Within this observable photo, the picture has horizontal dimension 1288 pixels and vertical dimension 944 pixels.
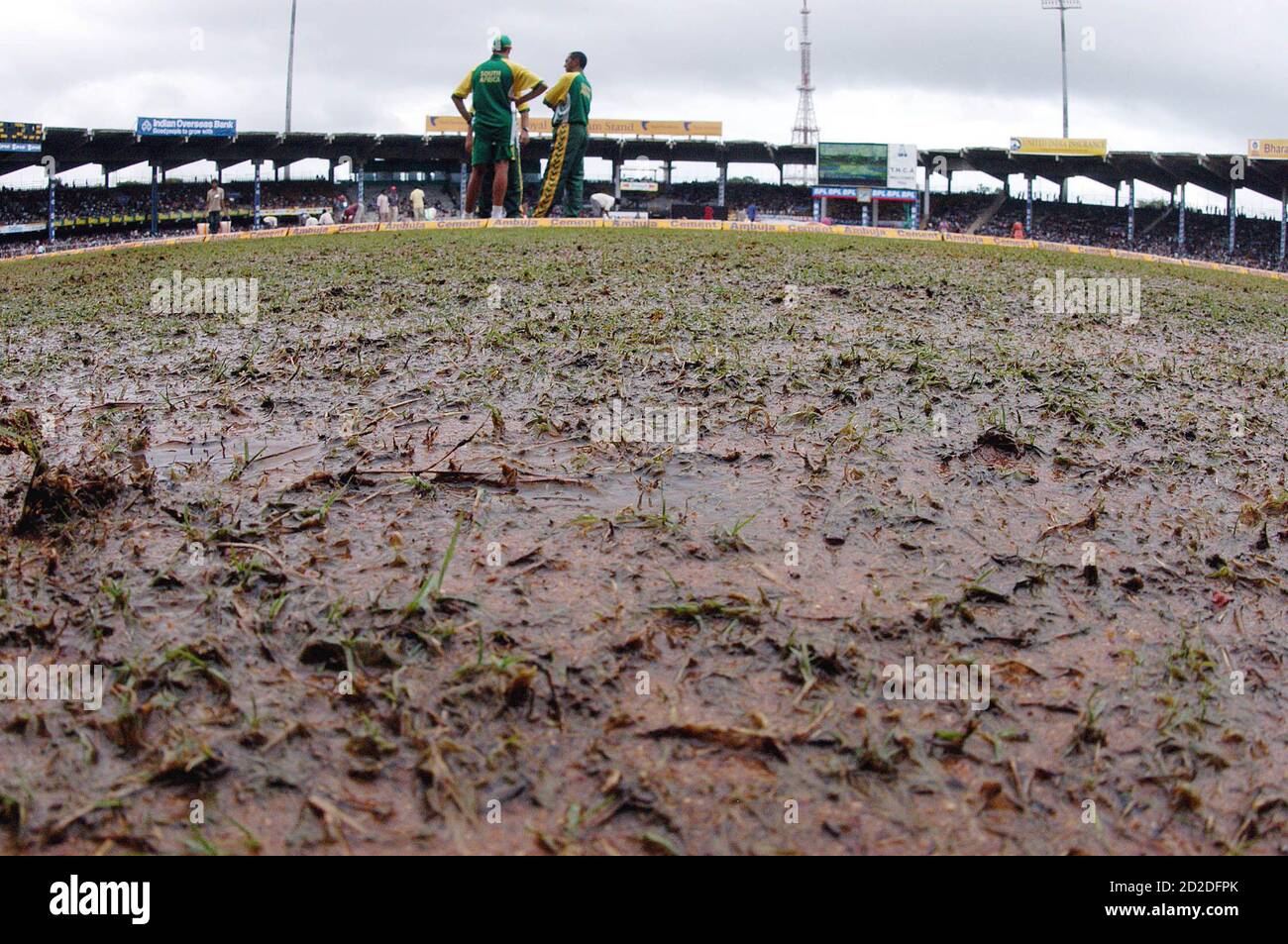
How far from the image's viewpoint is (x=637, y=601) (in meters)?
2.56

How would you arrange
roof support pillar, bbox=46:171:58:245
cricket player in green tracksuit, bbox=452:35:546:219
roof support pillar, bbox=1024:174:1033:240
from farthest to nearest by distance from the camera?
1. roof support pillar, bbox=1024:174:1033:240
2. roof support pillar, bbox=46:171:58:245
3. cricket player in green tracksuit, bbox=452:35:546:219

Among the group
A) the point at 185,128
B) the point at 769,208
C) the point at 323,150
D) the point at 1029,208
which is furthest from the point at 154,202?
the point at 1029,208

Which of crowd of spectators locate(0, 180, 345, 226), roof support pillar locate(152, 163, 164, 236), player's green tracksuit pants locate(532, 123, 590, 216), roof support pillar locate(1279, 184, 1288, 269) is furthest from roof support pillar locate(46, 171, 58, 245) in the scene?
roof support pillar locate(1279, 184, 1288, 269)

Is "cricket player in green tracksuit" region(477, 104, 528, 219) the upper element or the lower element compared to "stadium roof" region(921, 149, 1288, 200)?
lower

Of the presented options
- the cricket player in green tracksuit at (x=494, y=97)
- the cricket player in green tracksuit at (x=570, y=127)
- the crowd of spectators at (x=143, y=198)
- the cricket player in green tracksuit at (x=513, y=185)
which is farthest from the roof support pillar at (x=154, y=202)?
the cricket player in green tracksuit at (x=494, y=97)

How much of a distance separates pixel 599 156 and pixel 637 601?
53126 mm

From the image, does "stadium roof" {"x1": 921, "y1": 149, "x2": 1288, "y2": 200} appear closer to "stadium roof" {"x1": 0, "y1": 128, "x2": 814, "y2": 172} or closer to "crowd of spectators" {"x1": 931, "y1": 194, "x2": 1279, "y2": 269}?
"crowd of spectators" {"x1": 931, "y1": 194, "x2": 1279, "y2": 269}

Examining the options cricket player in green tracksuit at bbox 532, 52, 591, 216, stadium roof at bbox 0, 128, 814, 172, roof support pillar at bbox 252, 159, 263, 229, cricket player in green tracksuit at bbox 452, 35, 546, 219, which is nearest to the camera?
cricket player in green tracksuit at bbox 452, 35, 546, 219

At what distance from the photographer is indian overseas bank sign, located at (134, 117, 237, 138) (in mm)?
43000

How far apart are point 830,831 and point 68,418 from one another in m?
3.87

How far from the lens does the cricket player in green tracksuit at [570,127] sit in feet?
47.7

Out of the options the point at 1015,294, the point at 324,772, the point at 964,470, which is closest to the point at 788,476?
the point at 964,470

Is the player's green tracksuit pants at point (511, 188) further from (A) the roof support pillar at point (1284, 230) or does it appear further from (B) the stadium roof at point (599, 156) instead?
(A) the roof support pillar at point (1284, 230)

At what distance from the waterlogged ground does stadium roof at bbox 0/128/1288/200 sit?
145 feet
